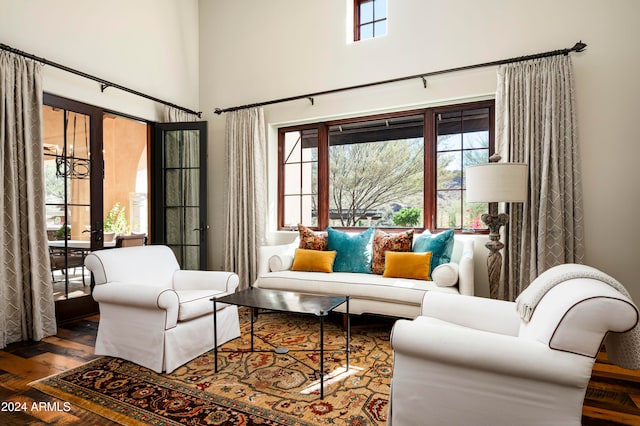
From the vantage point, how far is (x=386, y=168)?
4184 millimetres

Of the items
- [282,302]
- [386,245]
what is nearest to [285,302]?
[282,302]

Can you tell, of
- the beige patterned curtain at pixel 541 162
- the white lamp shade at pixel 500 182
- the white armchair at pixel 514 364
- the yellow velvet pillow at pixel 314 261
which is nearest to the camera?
the white armchair at pixel 514 364

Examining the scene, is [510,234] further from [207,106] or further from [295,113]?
[207,106]

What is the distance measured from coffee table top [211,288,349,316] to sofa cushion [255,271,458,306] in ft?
1.98

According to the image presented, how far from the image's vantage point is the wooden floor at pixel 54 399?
1.80 m

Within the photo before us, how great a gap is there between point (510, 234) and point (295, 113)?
2.75 meters

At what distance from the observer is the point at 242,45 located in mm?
4672

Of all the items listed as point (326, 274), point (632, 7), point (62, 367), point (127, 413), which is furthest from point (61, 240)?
point (632, 7)

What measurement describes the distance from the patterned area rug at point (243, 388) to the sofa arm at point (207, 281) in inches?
18.1

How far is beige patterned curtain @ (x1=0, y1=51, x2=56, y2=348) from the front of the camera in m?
2.84

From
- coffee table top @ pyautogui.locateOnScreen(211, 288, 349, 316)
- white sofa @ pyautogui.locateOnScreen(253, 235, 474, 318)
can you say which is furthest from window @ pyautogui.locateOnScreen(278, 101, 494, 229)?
coffee table top @ pyautogui.locateOnScreen(211, 288, 349, 316)

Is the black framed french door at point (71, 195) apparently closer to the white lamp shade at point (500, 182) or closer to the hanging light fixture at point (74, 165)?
the hanging light fixture at point (74, 165)

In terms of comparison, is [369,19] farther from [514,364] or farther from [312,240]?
[514,364]

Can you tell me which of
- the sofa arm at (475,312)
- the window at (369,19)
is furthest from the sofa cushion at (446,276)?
the window at (369,19)
